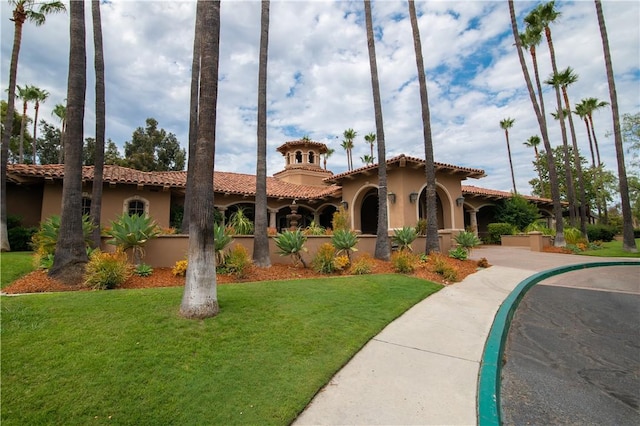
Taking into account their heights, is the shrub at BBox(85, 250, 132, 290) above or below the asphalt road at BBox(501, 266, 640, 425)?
above

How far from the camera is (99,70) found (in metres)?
10.9

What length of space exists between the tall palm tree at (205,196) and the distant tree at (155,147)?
116 ft

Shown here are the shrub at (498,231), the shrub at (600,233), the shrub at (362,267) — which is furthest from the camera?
the shrub at (600,233)

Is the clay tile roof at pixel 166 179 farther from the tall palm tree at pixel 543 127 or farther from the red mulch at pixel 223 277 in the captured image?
the tall palm tree at pixel 543 127

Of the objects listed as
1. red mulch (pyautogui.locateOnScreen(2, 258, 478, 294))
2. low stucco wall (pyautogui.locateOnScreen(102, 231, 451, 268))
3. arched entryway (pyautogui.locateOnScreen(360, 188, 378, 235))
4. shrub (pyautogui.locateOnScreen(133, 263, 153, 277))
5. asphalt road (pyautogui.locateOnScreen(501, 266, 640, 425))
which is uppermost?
arched entryway (pyautogui.locateOnScreen(360, 188, 378, 235))

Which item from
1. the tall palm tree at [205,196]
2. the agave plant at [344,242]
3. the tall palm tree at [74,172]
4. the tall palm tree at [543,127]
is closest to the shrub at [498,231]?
the tall palm tree at [543,127]

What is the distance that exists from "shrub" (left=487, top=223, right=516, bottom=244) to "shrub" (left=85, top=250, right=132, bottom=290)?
74.5 ft

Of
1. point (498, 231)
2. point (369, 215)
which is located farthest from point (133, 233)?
point (498, 231)

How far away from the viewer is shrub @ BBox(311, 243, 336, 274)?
33.2ft

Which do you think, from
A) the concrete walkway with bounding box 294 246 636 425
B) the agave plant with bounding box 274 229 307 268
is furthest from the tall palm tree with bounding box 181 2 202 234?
the concrete walkway with bounding box 294 246 636 425

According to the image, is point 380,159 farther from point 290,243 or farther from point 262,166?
point 290,243

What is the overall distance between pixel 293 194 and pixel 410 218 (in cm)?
828

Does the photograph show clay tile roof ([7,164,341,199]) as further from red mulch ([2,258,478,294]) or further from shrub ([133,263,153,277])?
shrub ([133,263,153,277])

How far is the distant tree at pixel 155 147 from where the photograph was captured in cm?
3800
